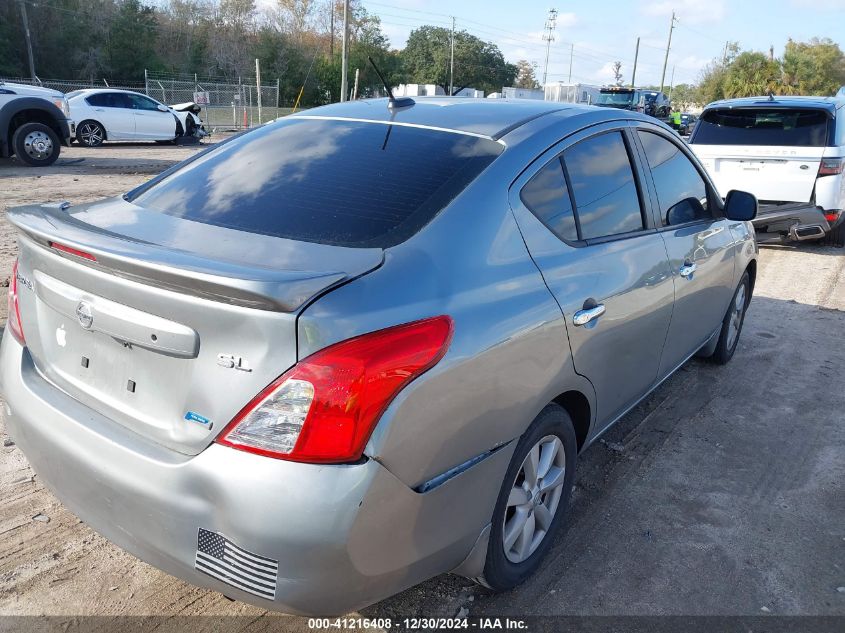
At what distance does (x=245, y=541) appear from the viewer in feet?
6.08

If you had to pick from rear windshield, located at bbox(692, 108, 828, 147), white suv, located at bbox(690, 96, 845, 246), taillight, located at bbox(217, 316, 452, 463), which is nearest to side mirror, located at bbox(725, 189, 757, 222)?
taillight, located at bbox(217, 316, 452, 463)

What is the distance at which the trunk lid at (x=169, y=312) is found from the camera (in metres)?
1.86

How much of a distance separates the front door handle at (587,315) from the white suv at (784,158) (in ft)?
22.7

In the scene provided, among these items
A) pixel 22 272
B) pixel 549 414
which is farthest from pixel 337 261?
pixel 22 272

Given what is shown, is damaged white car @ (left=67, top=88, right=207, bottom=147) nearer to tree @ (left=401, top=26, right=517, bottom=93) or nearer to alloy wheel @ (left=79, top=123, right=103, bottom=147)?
Answer: alloy wheel @ (left=79, top=123, right=103, bottom=147)

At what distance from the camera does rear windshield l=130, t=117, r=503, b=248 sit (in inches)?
93.0

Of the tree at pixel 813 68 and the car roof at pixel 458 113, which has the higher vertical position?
the tree at pixel 813 68

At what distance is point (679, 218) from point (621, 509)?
1.58 metres

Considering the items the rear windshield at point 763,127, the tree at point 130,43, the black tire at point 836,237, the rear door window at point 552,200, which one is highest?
the tree at point 130,43

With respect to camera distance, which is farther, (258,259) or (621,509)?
(621,509)

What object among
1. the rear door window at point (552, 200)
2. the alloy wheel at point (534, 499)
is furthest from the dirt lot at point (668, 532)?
the rear door window at point (552, 200)

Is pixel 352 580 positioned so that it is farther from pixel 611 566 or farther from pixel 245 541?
pixel 611 566

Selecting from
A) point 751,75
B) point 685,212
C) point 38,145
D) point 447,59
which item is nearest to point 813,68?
point 751,75

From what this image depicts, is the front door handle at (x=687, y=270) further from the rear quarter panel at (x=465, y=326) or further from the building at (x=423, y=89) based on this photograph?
the building at (x=423, y=89)
